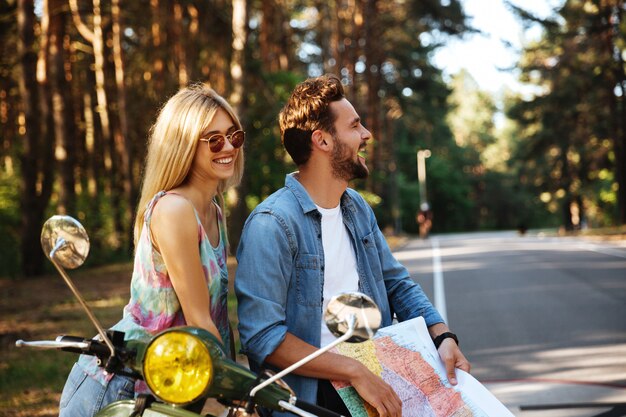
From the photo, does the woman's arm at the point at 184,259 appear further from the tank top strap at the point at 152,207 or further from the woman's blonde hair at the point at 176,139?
the woman's blonde hair at the point at 176,139

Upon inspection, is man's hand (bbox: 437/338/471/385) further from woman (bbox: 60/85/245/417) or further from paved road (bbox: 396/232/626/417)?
paved road (bbox: 396/232/626/417)

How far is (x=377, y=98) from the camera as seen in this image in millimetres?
45219

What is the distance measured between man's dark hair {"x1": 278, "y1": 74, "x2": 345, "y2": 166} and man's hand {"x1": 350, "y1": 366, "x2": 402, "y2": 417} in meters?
0.85

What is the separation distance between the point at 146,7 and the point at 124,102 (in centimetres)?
487

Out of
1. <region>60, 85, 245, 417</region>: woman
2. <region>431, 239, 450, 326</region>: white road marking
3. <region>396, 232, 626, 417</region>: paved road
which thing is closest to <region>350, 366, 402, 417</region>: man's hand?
<region>60, 85, 245, 417</region>: woman

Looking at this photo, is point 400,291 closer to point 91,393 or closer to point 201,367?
point 91,393

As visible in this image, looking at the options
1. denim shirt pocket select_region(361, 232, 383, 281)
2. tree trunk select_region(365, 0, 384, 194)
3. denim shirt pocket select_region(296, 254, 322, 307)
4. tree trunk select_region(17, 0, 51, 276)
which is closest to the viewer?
denim shirt pocket select_region(296, 254, 322, 307)

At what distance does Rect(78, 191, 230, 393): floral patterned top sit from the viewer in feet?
8.36

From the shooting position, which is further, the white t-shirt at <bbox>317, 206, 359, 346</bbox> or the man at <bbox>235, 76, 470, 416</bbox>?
the white t-shirt at <bbox>317, 206, 359, 346</bbox>

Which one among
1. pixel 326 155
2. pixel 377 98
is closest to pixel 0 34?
pixel 326 155

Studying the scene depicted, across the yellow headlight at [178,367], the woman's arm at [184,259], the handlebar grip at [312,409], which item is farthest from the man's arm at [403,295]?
the yellow headlight at [178,367]

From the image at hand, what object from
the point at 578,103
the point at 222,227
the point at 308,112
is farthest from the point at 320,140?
the point at 578,103

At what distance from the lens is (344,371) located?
8.73ft

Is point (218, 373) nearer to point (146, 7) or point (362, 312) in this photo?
point (362, 312)
